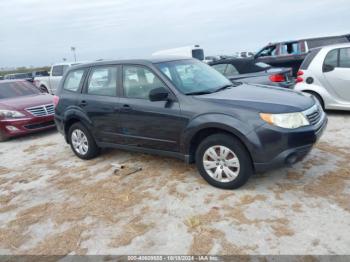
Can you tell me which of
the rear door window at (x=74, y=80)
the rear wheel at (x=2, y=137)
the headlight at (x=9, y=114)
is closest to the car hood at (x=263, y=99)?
the rear door window at (x=74, y=80)

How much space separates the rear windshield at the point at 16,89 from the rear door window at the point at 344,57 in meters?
8.01

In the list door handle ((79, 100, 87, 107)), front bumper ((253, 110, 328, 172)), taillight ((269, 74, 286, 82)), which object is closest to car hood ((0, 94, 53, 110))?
door handle ((79, 100, 87, 107))

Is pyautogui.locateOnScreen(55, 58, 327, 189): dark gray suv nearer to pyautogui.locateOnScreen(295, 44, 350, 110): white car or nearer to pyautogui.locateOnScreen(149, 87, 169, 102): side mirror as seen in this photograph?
pyautogui.locateOnScreen(149, 87, 169, 102): side mirror

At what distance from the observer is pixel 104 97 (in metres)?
5.03

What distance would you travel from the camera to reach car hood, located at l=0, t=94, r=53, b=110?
7887 millimetres

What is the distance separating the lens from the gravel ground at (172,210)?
304 centimetres

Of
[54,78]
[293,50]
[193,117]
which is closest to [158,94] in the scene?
Answer: [193,117]

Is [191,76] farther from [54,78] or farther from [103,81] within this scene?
[54,78]

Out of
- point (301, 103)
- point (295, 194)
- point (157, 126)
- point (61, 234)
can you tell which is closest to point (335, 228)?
point (295, 194)

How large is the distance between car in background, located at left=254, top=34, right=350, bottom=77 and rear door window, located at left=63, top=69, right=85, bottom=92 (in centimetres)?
770

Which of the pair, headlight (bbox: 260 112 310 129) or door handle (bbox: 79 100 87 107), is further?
door handle (bbox: 79 100 87 107)

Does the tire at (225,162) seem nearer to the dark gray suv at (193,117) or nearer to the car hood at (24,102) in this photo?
the dark gray suv at (193,117)

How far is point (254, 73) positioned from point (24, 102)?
19.5 feet

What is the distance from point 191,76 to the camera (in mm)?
4664
